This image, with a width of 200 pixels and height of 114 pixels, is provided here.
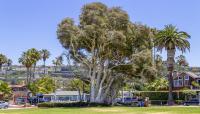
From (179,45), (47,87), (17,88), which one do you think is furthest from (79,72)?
(17,88)

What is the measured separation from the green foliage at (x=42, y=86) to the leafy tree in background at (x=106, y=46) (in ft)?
188

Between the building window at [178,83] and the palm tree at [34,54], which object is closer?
the building window at [178,83]

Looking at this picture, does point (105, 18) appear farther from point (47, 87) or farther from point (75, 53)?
point (47, 87)

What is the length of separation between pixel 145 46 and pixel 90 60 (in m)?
9.12

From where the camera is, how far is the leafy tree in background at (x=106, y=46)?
214ft

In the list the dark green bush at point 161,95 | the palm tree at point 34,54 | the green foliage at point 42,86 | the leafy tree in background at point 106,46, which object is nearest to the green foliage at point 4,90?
the green foliage at point 42,86

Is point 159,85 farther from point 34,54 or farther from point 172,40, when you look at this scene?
point 34,54

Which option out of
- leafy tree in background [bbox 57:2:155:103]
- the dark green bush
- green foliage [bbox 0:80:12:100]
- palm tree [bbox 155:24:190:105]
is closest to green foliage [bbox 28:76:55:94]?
green foliage [bbox 0:80:12:100]

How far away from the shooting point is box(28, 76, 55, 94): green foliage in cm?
12669

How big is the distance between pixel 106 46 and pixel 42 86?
6745 cm

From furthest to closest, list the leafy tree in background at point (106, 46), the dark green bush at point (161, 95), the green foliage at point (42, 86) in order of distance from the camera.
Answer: the green foliage at point (42, 86), the dark green bush at point (161, 95), the leafy tree in background at point (106, 46)

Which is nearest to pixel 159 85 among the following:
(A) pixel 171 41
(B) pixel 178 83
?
(B) pixel 178 83

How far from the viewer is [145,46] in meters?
69.1

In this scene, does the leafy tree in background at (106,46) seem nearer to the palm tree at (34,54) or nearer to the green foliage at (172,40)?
the green foliage at (172,40)
